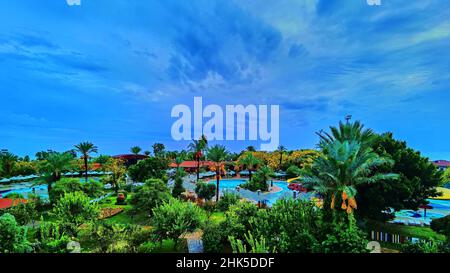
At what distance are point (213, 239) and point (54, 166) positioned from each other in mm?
23599

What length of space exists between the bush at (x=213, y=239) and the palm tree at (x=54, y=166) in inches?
886

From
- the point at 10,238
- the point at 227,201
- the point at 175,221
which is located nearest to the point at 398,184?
the point at 227,201

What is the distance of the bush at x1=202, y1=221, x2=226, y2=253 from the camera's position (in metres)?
14.9

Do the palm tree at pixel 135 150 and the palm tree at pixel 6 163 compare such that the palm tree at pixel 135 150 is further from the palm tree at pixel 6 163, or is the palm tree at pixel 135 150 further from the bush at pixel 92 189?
the bush at pixel 92 189

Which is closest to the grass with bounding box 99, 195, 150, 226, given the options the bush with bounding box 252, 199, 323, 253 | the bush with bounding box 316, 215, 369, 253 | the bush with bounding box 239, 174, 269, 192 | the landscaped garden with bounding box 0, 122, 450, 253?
→ the landscaped garden with bounding box 0, 122, 450, 253

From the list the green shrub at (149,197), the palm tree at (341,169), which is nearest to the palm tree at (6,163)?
the green shrub at (149,197)

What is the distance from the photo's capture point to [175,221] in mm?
15438

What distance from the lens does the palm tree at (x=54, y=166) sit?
30.1 m

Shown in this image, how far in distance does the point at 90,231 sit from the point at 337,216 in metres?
12.8

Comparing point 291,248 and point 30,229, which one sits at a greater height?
point 291,248
